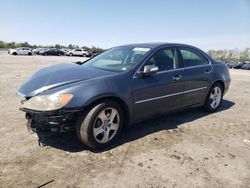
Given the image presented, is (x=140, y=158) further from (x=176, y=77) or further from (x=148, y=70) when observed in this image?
(x=176, y=77)

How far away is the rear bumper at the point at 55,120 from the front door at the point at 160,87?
107 centimetres

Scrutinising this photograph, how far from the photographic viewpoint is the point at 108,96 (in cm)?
361

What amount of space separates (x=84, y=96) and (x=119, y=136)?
1057mm

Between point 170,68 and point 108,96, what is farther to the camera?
point 170,68

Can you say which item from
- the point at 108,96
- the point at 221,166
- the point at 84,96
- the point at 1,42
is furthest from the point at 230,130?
the point at 1,42

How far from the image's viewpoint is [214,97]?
5.81m

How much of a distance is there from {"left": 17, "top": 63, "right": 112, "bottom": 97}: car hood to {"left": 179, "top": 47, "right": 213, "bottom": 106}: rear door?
1790 millimetres

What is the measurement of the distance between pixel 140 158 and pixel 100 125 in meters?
0.75

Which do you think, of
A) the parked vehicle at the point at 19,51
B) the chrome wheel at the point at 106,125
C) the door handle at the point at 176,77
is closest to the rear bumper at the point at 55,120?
the chrome wheel at the point at 106,125

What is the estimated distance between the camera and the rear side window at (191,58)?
4.98 metres

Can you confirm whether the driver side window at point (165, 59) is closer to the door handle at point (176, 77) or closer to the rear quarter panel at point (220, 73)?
the door handle at point (176, 77)

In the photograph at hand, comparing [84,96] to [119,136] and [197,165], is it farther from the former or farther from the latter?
[197,165]

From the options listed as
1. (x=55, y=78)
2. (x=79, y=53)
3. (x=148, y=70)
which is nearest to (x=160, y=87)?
(x=148, y=70)

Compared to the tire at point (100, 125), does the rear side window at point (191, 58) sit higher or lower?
higher
